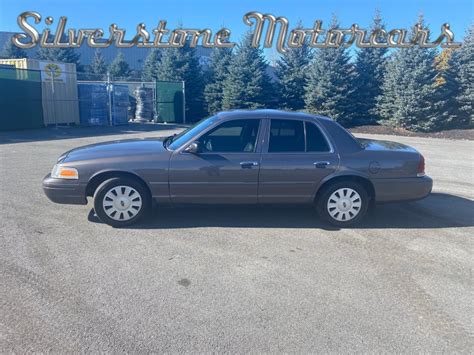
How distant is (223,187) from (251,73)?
20.7 metres

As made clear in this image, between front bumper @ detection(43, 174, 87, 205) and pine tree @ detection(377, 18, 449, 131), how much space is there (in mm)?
19461

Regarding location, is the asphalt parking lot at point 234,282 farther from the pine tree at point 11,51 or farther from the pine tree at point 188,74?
the pine tree at point 11,51

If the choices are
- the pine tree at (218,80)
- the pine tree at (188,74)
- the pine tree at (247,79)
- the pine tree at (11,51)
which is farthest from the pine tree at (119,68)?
the pine tree at (247,79)

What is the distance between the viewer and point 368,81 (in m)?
22.9

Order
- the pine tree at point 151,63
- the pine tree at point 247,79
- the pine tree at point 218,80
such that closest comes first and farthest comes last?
the pine tree at point 247,79 < the pine tree at point 218,80 < the pine tree at point 151,63

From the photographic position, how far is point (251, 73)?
2430cm

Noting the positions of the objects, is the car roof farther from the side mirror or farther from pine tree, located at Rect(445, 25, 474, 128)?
pine tree, located at Rect(445, 25, 474, 128)

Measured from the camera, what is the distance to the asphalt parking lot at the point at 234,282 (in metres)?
2.73

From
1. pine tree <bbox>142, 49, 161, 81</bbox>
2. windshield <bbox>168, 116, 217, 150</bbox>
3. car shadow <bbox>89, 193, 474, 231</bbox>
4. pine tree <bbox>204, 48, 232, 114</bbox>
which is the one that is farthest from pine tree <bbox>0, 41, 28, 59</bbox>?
windshield <bbox>168, 116, 217, 150</bbox>

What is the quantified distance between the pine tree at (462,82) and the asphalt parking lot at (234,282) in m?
17.8

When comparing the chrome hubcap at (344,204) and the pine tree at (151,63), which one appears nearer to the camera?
the chrome hubcap at (344,204)

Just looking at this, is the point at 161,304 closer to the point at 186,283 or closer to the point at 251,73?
the point at 186,283

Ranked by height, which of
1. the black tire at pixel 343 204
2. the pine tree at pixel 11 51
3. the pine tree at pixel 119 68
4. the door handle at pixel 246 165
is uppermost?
the pine tree at pixel 11 51

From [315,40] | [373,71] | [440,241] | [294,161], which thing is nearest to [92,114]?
→ [315,40]
